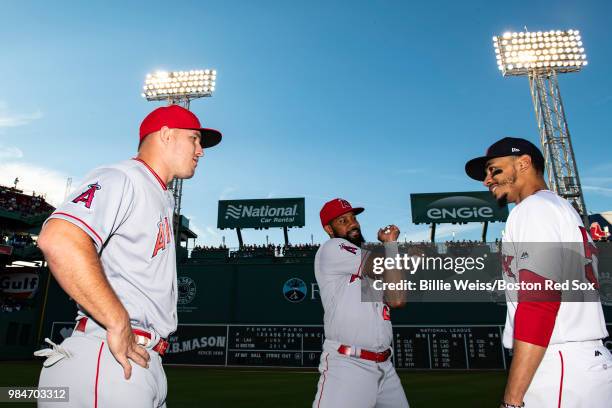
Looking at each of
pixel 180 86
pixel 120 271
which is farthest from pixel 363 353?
pixel 180 86

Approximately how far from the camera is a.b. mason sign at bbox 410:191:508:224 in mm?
22281

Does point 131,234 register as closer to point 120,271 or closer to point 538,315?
point 120,271

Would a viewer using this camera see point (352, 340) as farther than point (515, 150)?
Yes

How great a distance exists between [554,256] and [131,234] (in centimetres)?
193

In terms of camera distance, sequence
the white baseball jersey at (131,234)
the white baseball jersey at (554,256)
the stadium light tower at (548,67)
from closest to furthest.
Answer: the white baseball jersey at (131,234) → the white baseball jersey at (554,256) → the stadium light tower at (548,67)

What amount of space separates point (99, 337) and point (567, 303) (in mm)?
2110

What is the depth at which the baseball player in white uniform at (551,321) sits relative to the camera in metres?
1.80

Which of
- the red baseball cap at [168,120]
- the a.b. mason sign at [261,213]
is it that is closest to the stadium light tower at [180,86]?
the a.b. mason sign at [261,213]

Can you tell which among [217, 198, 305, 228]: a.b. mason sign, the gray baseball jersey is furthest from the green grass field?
[217, 198, 305, 228]: a.b. mason sign

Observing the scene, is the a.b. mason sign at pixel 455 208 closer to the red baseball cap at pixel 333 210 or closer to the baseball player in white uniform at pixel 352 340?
the red baseball cap at pixel 333 210

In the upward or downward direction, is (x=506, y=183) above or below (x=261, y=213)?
below

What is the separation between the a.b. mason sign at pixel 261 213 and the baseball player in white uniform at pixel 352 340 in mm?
20007

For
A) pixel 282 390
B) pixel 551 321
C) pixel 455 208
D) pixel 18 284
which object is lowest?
pixel 282 390

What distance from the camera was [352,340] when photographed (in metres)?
3.30
